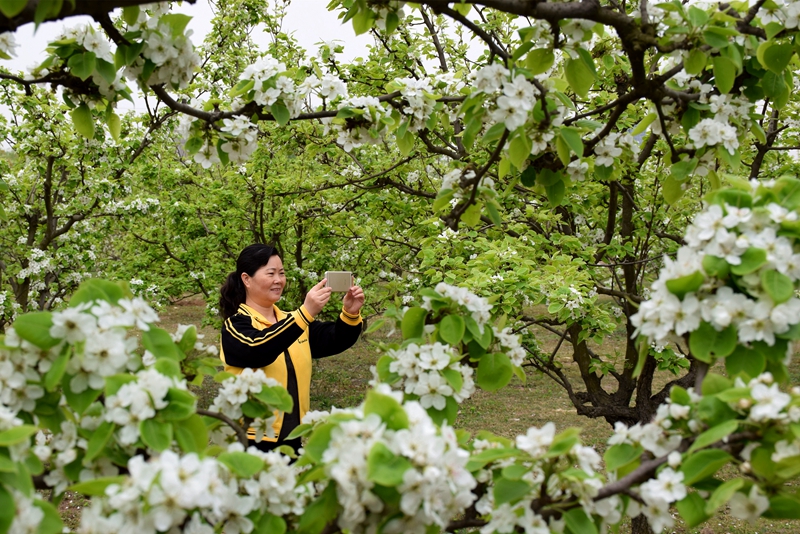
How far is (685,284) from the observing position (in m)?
1.27

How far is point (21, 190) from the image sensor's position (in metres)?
7.54

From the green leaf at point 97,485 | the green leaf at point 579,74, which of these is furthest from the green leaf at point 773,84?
the green leaf at point 97,485

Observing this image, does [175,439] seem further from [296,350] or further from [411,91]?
[296,350]

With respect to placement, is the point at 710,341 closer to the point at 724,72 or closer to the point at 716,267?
the point at 716,267

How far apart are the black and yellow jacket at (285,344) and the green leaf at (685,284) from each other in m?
1.97

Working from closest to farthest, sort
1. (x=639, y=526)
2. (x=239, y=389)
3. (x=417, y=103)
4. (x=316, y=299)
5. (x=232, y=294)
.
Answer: (x=239, y=389), (x=417, y=103), (x=316, y=299), (x=232, y=294), (x=639, y=526)

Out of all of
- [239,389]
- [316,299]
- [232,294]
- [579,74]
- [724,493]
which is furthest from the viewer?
[232,294]

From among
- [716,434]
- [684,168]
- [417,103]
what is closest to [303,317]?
[417,103]

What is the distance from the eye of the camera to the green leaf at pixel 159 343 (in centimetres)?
136

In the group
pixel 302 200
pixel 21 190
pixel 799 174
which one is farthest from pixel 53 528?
pixel 21 190

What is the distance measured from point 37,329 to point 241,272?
2.44 m

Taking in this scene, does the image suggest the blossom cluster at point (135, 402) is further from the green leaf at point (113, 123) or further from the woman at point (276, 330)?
the woman at point (276, 330)

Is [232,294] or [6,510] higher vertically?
[6,510]

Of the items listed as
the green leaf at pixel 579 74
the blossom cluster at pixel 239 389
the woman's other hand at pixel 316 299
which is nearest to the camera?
the blossom cluster at pixel 239 389
